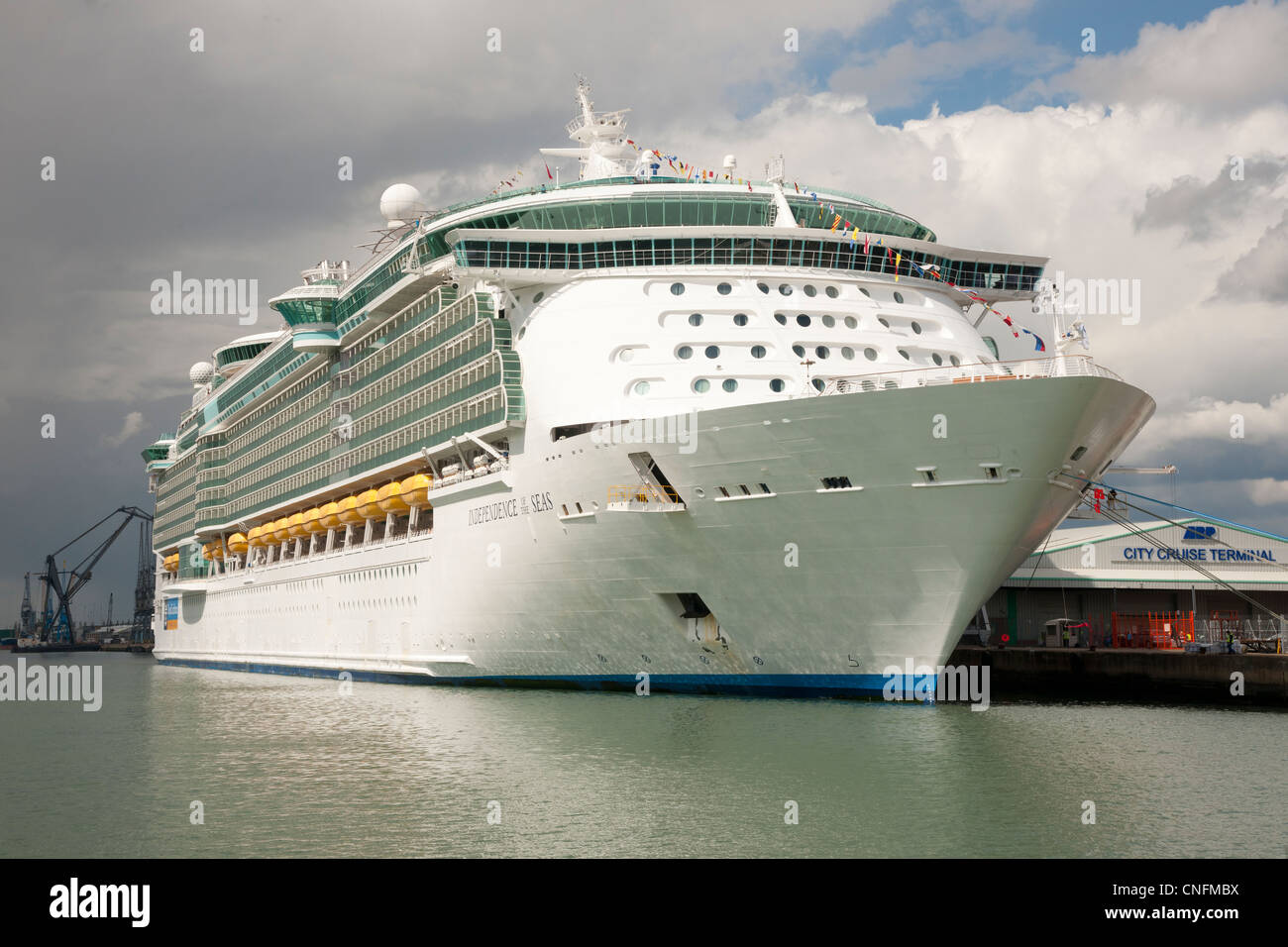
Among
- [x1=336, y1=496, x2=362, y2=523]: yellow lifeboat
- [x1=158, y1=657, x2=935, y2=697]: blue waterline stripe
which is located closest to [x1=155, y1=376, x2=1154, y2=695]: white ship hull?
[x1=158, y1=657, x2=935, y2=697]: blue waterline stripe

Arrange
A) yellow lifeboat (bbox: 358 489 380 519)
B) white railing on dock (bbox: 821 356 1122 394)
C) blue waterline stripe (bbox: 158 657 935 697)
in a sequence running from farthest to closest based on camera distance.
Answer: yellow lifeboat (bbox: 358 489 380 519), blue waterline stripe (bbox: 158 657 935 697), white railing on dock (bbox: 821 356 1122 394)

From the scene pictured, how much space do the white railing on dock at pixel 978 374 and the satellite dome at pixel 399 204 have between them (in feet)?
84.4

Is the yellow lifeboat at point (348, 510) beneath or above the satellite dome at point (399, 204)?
beneath

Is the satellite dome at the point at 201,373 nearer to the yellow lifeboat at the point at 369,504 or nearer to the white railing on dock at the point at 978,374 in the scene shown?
the yellow lifeboat at the point at 369,504

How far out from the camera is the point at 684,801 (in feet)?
52.3

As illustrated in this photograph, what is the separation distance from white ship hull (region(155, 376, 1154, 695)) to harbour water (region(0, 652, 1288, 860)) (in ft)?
4.41

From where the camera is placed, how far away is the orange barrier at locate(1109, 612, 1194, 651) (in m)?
37.1

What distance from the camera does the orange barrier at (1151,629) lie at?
3709cm

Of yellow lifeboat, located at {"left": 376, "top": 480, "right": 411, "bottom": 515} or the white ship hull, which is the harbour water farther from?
yellow lifeboat, located at {"left": 376, "top": 480, "right": 411, "bottom": 515}

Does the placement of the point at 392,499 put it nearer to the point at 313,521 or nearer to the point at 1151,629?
the point at 313,521

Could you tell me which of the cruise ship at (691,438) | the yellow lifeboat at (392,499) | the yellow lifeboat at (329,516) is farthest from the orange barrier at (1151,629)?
the yellow lifeboat at (329,516)

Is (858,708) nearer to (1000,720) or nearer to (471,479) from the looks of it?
(1000,720)
